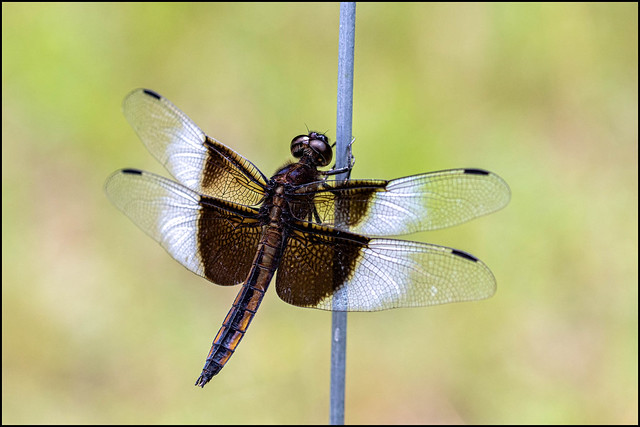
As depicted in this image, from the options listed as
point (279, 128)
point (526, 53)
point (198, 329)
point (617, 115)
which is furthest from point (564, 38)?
point (198, 329)

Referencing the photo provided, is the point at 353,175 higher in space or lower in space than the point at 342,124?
higher

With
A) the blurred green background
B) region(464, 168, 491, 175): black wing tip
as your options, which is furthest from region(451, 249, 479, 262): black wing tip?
the blurred green background

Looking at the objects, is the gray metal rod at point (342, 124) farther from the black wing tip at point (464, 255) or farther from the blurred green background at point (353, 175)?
the blurred green background at point (353, 175)

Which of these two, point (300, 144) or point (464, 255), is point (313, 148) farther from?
point (464, 255)

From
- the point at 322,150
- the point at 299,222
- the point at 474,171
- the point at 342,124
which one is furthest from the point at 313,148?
the point at 342,124

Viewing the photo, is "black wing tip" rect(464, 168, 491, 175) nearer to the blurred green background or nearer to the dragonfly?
the dragonfly
